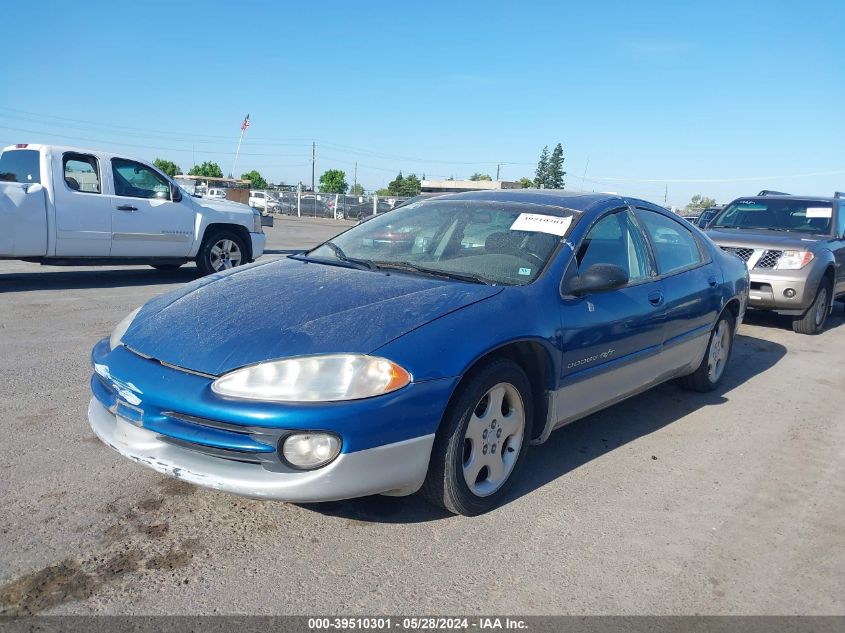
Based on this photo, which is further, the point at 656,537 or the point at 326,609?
the point at 656,537

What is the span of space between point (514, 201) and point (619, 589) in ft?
7.75

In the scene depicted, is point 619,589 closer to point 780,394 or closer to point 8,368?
point 780,394

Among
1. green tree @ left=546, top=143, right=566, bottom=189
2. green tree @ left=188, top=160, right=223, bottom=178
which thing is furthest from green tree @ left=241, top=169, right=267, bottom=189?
green tree @ left=546, top=143, right=566, bottom=189

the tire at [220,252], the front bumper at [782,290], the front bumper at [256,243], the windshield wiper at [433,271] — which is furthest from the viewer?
the front bumper at [256,243]

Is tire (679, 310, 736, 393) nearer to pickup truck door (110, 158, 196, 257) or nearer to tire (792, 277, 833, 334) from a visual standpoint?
tire (792, 277, 833, 334)

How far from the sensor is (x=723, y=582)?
2.77m

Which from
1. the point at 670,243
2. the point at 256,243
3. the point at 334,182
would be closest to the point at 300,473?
the point at 670,243

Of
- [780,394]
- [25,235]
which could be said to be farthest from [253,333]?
[25,235]

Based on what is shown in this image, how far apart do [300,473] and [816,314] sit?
7.56 metres

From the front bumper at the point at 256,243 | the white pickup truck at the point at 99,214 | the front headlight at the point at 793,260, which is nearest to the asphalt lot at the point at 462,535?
the front headlight at the point at 793,260

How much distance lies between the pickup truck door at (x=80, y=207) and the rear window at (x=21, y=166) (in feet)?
0.73

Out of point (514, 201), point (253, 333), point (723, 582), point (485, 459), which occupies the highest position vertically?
point (514, 201)

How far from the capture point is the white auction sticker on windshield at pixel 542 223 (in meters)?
3.82

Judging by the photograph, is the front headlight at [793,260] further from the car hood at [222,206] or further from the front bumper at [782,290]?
the car hood at [222,206]
